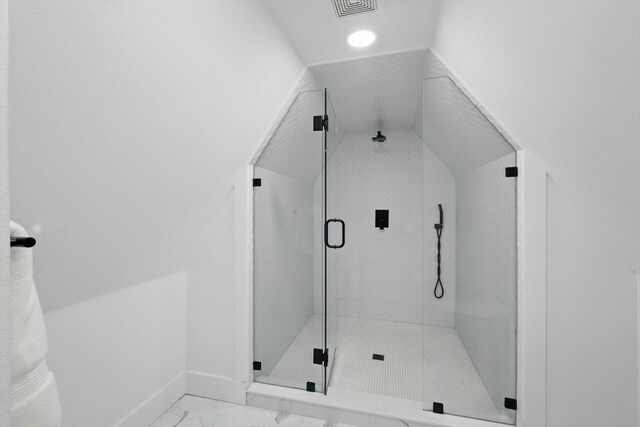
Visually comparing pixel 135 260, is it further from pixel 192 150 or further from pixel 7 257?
pixel 7 257

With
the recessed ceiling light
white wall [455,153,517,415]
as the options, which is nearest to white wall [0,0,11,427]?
the recessed ceiling light

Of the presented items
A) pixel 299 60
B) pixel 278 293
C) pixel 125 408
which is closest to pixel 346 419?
pixel 278 293

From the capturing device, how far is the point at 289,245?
1906mm

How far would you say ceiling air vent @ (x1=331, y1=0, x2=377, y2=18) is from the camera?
1.40m

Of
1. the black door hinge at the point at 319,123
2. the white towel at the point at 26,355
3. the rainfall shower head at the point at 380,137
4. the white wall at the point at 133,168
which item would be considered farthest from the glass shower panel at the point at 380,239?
the white towel at the point at 26,355

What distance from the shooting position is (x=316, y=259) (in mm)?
1911

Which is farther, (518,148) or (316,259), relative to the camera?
(316,259)

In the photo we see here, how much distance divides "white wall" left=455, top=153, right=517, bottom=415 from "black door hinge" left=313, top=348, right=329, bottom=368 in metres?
0.85

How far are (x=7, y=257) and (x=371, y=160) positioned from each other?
9.39 feet

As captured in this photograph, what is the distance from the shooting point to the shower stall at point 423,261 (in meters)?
1.58

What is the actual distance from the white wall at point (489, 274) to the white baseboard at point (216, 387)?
1.42 meters

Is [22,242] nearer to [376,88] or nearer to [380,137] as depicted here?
[376,88]

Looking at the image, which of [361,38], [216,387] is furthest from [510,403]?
[361,38]

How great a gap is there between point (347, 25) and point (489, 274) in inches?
66.0
